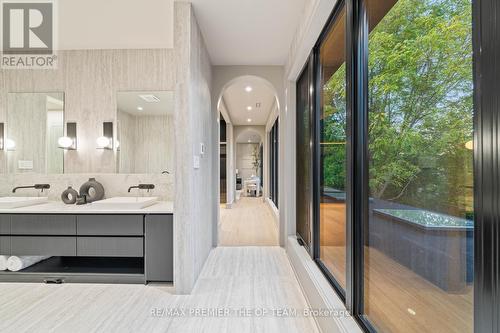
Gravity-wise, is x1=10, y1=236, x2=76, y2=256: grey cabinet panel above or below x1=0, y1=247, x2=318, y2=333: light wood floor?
above

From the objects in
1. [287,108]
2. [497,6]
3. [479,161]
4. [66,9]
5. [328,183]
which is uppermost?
[66,9]

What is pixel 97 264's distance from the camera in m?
2.89

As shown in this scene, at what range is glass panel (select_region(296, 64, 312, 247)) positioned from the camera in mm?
3008

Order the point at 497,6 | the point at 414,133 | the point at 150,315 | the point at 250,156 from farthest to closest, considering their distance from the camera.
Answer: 1. the point at 250,156
2. the point at 150,315
3. the point at 414,133
4. the point at 497,6

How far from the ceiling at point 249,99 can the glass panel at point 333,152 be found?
1775 millimetres

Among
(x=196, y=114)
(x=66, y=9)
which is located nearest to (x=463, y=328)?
(x=196, y=114)

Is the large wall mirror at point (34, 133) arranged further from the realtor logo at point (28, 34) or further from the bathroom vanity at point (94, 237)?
the bathroom vanity at point (94, 237)

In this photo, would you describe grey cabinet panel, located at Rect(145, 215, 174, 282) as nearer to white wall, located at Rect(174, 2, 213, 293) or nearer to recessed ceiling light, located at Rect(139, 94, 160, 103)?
white wall, located at Rect(174, 2, 213, 293)

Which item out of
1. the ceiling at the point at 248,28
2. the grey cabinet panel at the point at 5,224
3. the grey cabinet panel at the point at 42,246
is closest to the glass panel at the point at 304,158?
the ceiling at the point at 248,28

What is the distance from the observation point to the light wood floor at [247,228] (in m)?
4.23

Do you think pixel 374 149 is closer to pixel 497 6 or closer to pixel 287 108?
pixel 497 6

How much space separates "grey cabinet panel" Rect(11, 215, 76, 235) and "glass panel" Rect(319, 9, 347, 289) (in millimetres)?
2593

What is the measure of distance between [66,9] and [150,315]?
301 centimetres

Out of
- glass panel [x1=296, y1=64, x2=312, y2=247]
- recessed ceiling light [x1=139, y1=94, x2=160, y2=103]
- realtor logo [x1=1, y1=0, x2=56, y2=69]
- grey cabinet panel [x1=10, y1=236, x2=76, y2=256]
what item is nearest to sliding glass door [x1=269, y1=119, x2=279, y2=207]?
glass panel [x1=296, y1=64, x2=312, y2=247]
